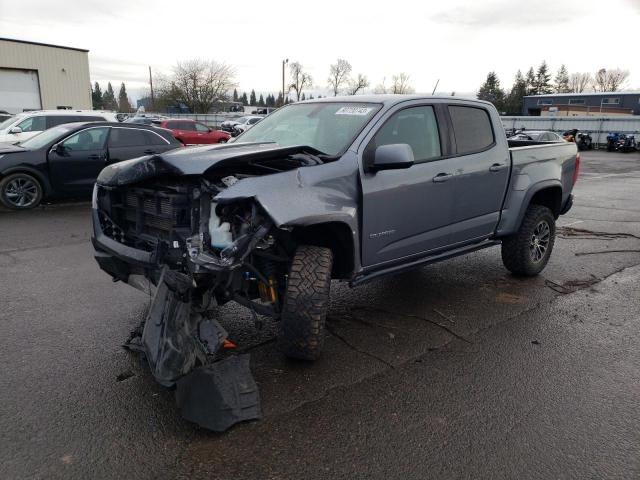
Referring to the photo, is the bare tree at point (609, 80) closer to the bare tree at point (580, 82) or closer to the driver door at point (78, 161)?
the bare tree at point (580, 82)

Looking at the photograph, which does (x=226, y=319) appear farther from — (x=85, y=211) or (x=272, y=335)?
(x=85, y=211)

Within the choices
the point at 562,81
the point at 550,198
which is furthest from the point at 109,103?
the point at 550,198

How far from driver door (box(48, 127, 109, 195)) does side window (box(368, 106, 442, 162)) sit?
278 inches

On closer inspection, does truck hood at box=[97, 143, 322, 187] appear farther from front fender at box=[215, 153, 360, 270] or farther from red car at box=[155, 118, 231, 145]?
red car at box=[155, 118, 231, 145]

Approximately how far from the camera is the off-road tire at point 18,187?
29.2ft

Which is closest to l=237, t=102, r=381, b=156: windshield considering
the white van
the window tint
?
the window tint

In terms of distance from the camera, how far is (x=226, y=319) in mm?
4418

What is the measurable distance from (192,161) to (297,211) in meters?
0.77

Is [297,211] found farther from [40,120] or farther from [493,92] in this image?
[493,92]

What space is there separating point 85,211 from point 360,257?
24.3ft

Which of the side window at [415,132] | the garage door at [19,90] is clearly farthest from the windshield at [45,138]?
the garage door at [19,90]

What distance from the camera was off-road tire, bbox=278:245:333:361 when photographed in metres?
3.36

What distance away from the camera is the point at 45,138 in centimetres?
958

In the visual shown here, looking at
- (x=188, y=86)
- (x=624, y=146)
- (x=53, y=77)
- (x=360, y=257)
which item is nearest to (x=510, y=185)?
(x=360, y=257)
